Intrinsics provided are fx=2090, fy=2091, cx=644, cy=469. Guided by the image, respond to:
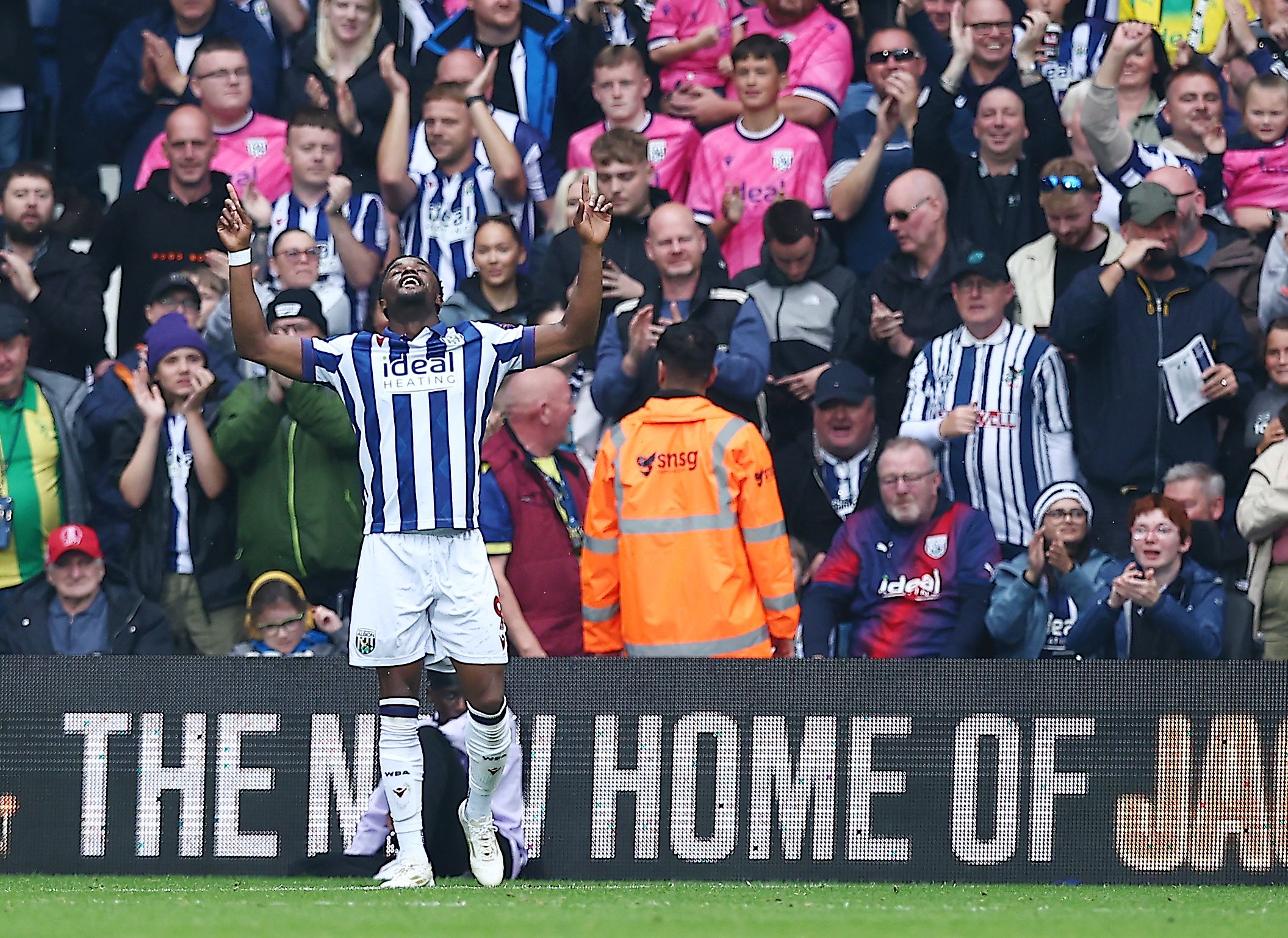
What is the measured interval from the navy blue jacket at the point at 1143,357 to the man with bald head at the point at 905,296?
65 cm

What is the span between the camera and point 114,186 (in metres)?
12.0

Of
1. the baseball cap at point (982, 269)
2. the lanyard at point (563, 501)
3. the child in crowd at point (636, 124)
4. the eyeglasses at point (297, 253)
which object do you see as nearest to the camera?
the lanyard at point (563, 501)

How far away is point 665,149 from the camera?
1087 cm

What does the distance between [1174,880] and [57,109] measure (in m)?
7.79

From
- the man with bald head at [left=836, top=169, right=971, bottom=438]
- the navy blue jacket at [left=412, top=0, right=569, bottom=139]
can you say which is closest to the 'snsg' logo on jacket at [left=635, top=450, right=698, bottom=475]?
the man with bald head at [left=836, top=169, right=971, bottom=438]

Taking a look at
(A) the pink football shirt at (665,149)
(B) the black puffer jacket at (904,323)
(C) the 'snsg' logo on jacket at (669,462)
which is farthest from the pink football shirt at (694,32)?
(C) the 'snsg' logo on jacket at (669,462)

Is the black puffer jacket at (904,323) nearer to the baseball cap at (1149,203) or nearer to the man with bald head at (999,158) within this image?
the man with bald head at (999,158)

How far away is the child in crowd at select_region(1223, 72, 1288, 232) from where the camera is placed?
404 inches

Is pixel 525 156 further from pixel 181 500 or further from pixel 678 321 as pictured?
pixel 181 500

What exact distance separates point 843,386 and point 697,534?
4.61ft

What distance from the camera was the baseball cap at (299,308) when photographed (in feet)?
31.5

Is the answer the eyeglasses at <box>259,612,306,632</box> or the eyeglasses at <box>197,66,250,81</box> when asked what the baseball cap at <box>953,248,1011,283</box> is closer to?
the eyeglasses at <box>259,612,306,632</box>

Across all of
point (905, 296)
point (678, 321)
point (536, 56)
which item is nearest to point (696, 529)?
point (678, 321)

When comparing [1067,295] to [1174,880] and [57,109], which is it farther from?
[57,109]
